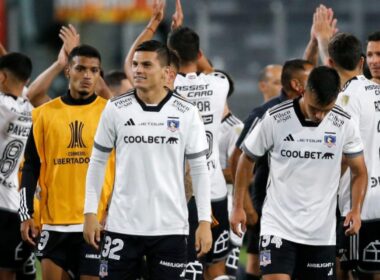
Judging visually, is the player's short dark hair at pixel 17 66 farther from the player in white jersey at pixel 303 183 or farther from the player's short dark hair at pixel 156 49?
the player in white jersey at pixel 303 183

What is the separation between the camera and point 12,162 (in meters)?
10.9

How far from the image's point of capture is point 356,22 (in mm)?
26516

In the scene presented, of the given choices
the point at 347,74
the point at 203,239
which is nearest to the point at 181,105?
the point at 203,239

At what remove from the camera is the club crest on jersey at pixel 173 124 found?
343 inches

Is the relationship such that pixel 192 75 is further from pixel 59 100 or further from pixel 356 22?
pixel 356 22

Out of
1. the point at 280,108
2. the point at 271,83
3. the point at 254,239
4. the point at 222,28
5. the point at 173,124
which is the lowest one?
the point at 254,239

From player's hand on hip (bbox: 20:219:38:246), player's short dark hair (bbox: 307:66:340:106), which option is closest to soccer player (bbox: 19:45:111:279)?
player's hand on hip (bbox: 20:219:38:246)

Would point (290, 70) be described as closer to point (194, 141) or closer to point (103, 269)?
point (194, 141)

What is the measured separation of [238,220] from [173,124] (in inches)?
42.1

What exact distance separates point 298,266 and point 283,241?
244mm

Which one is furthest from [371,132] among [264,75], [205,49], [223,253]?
[205,49]

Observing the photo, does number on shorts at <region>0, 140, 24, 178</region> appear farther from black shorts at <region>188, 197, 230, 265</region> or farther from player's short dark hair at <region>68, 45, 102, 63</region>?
black shorts at <region>188, 197, 230, 265</region>

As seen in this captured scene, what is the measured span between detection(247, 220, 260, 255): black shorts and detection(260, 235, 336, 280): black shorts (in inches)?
84.8

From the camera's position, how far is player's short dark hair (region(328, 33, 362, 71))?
10.2 m
